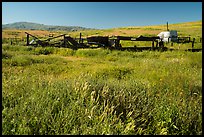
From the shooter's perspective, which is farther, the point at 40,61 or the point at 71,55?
the point at 71,55

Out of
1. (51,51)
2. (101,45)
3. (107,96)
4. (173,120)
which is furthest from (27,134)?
(101,45)

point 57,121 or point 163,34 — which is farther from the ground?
point 163,34

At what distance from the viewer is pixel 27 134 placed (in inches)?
123

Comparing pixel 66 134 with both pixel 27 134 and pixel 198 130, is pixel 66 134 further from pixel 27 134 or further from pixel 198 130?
pixel 198 130

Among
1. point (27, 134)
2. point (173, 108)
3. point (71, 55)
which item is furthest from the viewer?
point (71, 55)

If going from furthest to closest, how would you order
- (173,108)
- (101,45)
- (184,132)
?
(101,45)
(173,108)
(184,132)

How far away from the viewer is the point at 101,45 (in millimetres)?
22562

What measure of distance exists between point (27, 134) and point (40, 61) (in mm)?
10751

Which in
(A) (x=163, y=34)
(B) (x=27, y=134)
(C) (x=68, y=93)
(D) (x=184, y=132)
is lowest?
(D) (x=184, y=132)

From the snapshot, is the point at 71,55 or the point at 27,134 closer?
the point at 27,134

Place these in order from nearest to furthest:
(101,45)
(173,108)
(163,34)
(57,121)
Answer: (57,121)
(173,108)
(101,45)
(163,34)

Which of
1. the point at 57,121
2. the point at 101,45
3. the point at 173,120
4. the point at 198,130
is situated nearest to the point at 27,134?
the point at 57,121

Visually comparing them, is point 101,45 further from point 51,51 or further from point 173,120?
point 173,120

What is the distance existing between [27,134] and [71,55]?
15.8 metres
